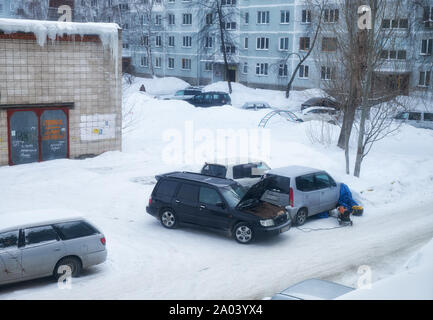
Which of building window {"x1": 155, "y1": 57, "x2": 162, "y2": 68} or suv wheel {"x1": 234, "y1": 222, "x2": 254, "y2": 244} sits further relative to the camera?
building window {"x1": 155, "y1": 57, "x2": 162, "y2": 68}

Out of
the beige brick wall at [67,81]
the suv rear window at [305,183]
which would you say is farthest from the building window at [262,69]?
the suv rear window at [305,183]

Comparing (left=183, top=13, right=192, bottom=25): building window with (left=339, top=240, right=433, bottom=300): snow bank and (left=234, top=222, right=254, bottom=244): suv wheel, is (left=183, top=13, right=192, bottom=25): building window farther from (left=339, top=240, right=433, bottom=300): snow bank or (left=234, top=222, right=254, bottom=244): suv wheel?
(left=339, top=240, right=433, bottom=300): snow bank

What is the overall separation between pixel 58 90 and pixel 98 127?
2.34 m

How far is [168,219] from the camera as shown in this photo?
13773mm

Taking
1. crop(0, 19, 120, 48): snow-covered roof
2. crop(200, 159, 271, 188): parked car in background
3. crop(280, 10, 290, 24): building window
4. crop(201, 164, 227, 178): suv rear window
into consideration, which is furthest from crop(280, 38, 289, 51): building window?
crop(201, 164, 227, 178): suv rear window

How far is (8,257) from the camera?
9.48 m

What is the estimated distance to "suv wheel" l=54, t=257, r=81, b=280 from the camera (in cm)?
1017

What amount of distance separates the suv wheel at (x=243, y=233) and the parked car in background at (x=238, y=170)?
292 cm

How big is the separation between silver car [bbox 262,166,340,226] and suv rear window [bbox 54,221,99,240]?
5.49 metres

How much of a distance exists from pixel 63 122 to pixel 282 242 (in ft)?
37.0

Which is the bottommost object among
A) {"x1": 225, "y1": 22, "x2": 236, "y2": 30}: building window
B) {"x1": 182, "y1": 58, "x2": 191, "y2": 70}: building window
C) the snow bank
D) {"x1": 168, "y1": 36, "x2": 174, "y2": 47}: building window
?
the snow bank

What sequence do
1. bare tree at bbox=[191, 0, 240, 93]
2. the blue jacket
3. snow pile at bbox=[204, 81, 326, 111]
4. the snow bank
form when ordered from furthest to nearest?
bare tree at bbox=[191, 0, 240, 93]
snow pile at bbox=[204, 81, 326, 111]
the blue jacket
the snow bank

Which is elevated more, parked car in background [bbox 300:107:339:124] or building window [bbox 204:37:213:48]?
building window [bbox 204:37:213:48]

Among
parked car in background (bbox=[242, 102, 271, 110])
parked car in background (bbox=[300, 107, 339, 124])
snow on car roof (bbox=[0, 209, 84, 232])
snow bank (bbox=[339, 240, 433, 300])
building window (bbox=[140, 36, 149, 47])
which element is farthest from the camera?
building window (bbox=[140, 36, 149, 47])
